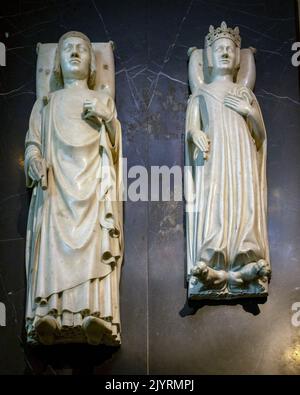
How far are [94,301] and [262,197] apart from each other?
113cm

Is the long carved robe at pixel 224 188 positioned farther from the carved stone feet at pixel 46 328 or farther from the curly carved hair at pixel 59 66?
the carved stone feet at pixel 46 328

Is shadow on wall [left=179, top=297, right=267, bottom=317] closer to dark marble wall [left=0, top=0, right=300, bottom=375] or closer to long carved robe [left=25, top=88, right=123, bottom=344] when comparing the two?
dark marble wall [left=0, top=0, right=300, bottom=375]

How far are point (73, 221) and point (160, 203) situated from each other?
0.61 metres

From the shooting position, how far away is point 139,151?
4.94 meters

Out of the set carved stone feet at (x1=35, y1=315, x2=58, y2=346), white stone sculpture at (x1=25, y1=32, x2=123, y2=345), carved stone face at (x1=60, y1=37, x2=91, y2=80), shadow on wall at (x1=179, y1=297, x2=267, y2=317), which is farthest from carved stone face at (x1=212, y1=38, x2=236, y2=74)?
carved stone feet at (x1=35, y1=315, x2=58, y2=346)

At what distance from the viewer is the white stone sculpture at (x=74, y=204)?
4.27 metres

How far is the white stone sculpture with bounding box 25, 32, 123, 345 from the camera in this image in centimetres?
427

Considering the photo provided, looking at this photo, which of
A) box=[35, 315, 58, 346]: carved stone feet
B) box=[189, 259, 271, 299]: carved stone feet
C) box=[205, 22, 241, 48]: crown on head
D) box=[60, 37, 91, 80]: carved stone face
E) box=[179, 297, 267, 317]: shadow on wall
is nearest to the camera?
box=[35, 315, 58, 346]: carved stone feet

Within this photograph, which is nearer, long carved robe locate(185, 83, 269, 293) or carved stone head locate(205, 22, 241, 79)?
long carved robe locate(185, 83, 269, 293)

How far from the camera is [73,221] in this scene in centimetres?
445

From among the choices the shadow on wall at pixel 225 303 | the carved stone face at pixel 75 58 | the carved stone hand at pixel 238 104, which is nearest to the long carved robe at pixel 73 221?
the carved stone face at pixel 75 58

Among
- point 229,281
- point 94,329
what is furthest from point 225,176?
point 94,329

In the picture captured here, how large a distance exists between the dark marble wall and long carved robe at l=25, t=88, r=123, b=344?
0.51ft

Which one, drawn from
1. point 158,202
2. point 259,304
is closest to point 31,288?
point 158,202
